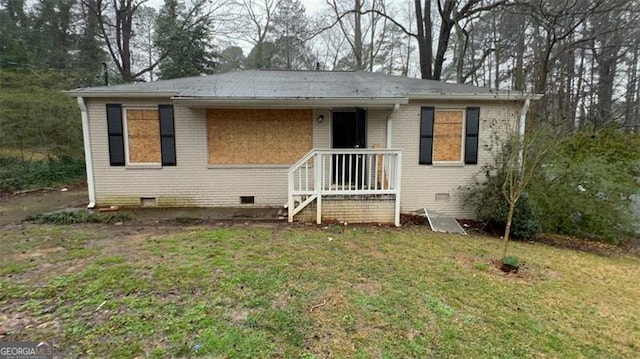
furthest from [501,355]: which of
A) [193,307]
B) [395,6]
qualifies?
[395,6]

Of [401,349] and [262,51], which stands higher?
[262,51]

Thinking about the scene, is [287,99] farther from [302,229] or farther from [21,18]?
[21,18]

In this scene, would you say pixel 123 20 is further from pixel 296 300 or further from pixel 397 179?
pixel 296 300

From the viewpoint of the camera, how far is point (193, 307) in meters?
2.98

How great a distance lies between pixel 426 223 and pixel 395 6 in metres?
15.8

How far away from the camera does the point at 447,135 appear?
7574 millimetres

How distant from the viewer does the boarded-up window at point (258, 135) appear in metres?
7.47

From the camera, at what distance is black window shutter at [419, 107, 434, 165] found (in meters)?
7.49

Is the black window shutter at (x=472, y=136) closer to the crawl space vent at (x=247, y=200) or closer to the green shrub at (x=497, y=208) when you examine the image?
the green shrub at (x=497, y=208)

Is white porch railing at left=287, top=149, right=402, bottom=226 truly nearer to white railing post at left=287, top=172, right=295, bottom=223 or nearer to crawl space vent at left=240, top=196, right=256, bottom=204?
white railing post at left=287, top=172, right=295, bottom=223

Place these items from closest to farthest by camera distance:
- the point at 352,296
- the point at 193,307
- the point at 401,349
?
1. the point at 401,349
2. the point at 193,307
3. the point at 352,296

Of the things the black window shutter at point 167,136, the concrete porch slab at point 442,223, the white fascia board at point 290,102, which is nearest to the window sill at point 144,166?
the black window shutter at point 167,136

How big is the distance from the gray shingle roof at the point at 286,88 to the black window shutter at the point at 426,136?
1.55 feet

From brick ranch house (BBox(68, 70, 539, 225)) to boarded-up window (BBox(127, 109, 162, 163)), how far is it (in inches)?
0.9
